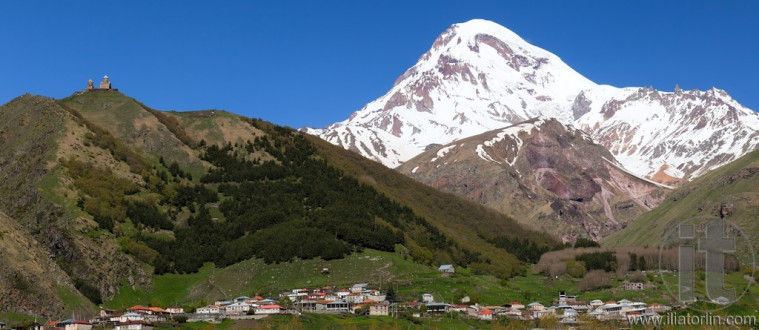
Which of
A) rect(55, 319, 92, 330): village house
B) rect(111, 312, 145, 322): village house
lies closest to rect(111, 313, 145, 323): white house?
rect(111, 312, 145, 322): village house

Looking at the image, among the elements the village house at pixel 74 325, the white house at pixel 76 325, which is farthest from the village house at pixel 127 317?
the white house at pixel 76 325

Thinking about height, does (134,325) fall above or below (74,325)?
above

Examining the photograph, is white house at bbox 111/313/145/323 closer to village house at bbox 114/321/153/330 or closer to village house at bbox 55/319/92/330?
village house at bbox 114/321/153/330

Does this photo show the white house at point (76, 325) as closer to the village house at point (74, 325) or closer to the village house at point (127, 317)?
the village house at point (74, 325)

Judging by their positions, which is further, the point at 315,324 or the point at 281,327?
the point at 315,324

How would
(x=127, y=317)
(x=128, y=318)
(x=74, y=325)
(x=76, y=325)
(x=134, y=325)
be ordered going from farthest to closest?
(x=127, y=317), (x=128, y=318), (x=134, y=325), (x=74, y=325), (x=76, y=325)

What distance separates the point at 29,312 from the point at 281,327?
46.8 m

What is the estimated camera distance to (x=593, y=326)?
19675 centimetres

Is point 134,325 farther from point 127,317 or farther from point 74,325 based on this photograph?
point 74,325

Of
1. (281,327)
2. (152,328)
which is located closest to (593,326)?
(281,327)

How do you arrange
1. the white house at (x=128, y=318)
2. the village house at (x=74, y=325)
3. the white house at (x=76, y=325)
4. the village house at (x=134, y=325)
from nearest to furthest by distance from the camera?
the white house at (x=76, y=325) → the village house at (x=74, y=325) → the village house at (x=134, y=325) → the white house at (x=128, y=318)

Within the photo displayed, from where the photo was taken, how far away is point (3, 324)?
18288cm

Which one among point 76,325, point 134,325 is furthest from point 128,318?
point 76,325

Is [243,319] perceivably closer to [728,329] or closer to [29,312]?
[29,312]
